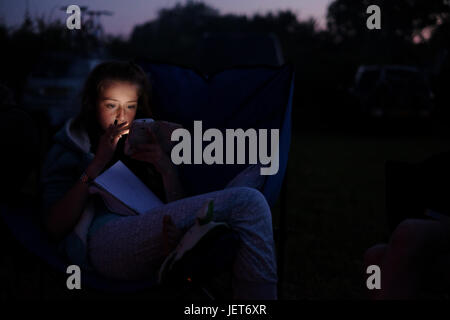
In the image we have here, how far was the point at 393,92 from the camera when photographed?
32.9ft

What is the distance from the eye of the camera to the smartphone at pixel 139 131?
1961 millimetres

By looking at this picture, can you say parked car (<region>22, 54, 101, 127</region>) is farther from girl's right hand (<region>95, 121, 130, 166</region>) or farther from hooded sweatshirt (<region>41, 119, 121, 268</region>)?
girl's right hand (<region>95, 121, 130, 166</region>)

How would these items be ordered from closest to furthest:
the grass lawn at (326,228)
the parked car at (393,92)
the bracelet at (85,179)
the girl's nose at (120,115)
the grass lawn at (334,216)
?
1. the bracelet at (85,179)
2. the girl's nose at (120,115)
3. the grass lawn at (326,228)
4. the grass lawn at (334,216)
5. the parked car at (393,92)

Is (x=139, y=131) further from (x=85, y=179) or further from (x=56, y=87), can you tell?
(x=56, y=87)

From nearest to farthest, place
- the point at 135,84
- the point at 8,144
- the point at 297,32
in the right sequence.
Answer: the point at 8,144 < the point at 135,84 < the point at 297,32

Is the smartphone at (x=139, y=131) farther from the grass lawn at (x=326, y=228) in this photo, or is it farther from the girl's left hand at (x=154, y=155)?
the grass lawn at (x=326, y=228)

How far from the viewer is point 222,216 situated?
1628 millimetres

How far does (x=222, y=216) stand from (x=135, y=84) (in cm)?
88

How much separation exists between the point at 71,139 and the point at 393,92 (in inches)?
358

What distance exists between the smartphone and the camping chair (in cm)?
42

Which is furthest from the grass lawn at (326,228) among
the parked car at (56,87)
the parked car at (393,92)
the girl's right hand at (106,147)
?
the parked car at (56,87)

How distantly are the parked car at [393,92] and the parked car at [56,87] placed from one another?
5693 millimetres
